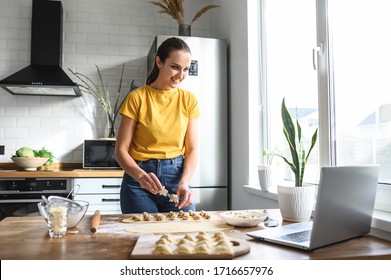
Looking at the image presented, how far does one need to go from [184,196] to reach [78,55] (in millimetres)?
2628

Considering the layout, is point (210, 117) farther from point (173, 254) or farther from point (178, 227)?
point (173, 254)

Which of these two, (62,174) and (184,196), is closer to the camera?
(184,196)

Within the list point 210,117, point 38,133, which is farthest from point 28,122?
point 210,117

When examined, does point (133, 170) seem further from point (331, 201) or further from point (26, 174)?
point (26, 174)

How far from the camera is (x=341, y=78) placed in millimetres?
1851

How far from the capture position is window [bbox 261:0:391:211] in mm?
1586

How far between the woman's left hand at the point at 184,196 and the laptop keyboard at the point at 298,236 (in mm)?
529

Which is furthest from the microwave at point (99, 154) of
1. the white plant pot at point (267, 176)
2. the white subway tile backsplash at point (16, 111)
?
the white plant pot at point (267, 176)

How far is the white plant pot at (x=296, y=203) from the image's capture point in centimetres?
136

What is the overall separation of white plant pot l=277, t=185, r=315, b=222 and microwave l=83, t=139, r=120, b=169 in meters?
2.17

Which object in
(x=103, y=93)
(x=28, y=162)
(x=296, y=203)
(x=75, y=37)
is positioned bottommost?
(x=296, y=203)

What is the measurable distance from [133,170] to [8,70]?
2.66 meters

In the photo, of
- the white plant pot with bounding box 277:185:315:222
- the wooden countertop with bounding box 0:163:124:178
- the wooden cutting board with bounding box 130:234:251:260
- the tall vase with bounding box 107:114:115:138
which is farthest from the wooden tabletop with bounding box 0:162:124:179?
the wooden cutting board with bounding box 130:234:251:260

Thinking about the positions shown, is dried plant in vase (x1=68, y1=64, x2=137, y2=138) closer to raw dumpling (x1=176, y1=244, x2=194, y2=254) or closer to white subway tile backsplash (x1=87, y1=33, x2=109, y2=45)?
white subway tile backsplash (x1=87, y1=33, x2=109, y2=45)
